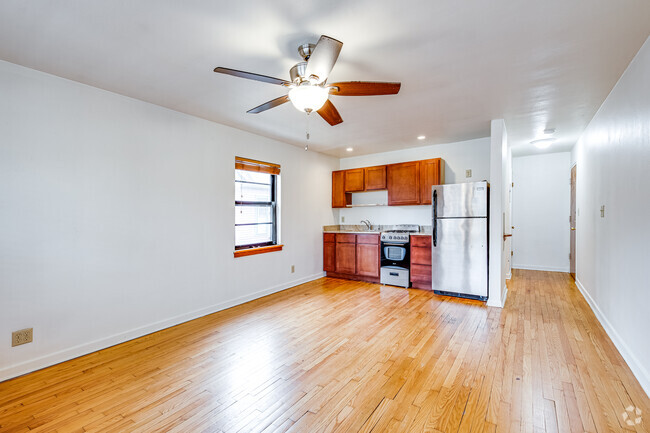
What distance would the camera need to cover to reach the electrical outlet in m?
2.28

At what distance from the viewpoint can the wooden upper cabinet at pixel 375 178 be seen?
17.8 ft

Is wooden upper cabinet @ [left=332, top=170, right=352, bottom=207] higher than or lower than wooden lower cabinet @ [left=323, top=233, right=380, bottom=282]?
higher

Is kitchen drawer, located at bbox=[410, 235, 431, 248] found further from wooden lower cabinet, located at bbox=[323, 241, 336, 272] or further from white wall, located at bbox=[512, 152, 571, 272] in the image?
white wall, located at bbox=[512, 152, 571, 272]

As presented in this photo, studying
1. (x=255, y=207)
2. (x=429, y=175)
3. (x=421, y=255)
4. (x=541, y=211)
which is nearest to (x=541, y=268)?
(x=541, y=211)

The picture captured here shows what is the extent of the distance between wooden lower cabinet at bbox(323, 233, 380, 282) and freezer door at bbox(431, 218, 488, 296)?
108cm

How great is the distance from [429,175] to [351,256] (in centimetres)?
199

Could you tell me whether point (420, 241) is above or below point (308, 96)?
below

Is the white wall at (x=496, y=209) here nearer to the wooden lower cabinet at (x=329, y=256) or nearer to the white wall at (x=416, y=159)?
the white wall at (x=416, y=159)

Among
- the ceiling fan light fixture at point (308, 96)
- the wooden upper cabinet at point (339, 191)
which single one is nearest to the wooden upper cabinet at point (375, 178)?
the wooden upper cabinet at point (339, 191)

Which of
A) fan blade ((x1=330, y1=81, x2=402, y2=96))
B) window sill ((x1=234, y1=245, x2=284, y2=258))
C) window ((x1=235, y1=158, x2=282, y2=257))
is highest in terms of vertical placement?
fan blade ((x1=330, y1=81, x2=402, y2=96))

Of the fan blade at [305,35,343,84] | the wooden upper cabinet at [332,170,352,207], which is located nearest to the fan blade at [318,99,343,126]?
the fan blade at [305,35,343,84]

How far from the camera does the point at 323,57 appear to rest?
1.79m

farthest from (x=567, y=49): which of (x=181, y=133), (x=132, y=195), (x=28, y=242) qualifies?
(x=28, y=242)

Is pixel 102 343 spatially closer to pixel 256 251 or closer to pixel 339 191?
Result: pixel 256 251
